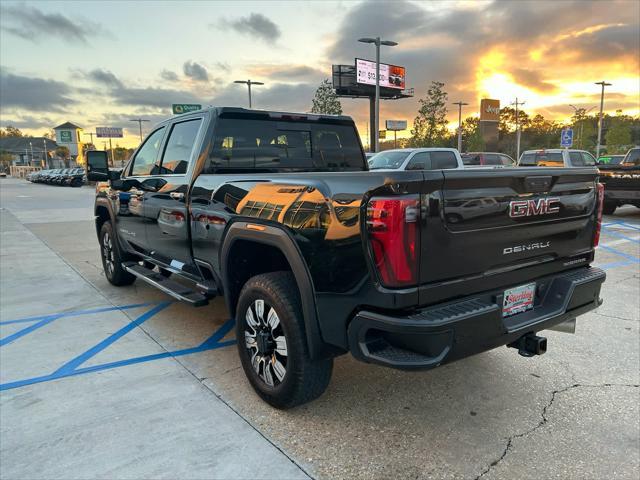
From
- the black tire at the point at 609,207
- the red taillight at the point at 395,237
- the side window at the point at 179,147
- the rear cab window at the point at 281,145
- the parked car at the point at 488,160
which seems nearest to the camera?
the red taillight at the point at 395,237

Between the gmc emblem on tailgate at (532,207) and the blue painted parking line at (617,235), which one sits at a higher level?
the gmc emblem on tailgate at (532,207)

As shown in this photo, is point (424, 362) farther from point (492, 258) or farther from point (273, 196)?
point (273, 196)

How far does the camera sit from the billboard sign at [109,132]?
91.0m

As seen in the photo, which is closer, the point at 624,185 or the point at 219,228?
the point at 219,228

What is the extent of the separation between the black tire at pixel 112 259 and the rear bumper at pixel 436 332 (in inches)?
166

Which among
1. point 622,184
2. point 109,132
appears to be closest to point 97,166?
point 622,184

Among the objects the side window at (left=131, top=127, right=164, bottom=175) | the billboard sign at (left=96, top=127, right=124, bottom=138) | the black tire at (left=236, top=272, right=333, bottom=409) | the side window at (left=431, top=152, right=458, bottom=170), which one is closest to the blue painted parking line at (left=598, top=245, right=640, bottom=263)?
the side window at (left=431, top=152, right=458, bottom=170)

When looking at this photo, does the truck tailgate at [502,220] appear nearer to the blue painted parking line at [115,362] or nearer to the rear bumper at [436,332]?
the rear bumper at [436,332]

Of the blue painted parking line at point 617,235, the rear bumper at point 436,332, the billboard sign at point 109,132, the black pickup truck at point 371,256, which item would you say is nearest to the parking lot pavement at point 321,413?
the black pickup truck at point 371,256

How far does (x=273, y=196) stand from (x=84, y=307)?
3.51m

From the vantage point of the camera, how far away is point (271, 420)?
2.89 meters

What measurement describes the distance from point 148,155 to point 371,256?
359cm

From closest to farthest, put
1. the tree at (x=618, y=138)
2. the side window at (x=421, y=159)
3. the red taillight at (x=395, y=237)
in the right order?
the red taillight at (x=395, y=237), the side window at (x=421, y=159), the tree at (x=618, y=138)

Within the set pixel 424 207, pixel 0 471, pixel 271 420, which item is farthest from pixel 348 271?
pixel 0 471
